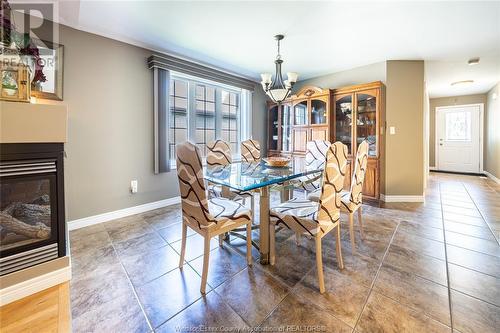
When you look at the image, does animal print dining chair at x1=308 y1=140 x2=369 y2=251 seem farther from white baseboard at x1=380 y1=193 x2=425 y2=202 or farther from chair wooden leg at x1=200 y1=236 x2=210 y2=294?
white baseboard at x1=380 y1=193 x2=425 y2=202

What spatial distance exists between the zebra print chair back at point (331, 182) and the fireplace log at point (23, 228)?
1.91m

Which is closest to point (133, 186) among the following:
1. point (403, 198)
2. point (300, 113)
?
point (300, 113)

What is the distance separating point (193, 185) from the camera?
4.71 ft

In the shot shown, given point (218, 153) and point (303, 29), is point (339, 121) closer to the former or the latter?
point (303, 29)

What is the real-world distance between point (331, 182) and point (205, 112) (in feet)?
9.55

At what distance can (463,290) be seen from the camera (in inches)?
57.1

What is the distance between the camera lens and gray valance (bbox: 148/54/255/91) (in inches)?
116

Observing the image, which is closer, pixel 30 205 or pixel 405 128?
pixel 30 205

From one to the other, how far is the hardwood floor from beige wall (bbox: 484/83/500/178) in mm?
7379

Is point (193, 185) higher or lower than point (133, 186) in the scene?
higher

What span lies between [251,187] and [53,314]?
4.53 feet

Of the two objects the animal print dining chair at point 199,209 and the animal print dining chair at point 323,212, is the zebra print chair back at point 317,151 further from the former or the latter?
the animal print dining chair at point 199,209

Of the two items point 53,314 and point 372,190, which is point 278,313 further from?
point 372,190

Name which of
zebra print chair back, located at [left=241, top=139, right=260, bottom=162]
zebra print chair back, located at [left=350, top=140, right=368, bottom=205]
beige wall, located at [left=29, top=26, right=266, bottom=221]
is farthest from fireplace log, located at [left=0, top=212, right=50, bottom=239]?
zebra print chair back, located at [left=350, top=140, right=368, bottom=205]
